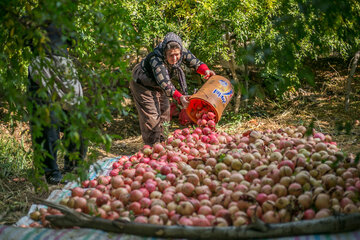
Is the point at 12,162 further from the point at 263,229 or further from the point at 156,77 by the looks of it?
the point at 263,229

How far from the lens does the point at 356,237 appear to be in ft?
5.67

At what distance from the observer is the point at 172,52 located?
4.02 m

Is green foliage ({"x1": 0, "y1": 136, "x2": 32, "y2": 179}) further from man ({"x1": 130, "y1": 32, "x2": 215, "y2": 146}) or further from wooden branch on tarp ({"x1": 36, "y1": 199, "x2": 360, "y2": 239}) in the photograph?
wooden branch on tarp ({"x1": 36, "y1": 199, "x2": 360, "y2": 239})

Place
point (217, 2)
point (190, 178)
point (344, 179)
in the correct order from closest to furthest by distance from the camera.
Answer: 1. point (344, 179)
2. point (190, 178)
3. point (217, 2)

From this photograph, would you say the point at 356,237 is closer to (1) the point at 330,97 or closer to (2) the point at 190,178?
(2) the point at 190,178

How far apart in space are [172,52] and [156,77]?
329mm

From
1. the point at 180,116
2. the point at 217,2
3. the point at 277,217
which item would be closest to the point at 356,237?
the point at 277,217

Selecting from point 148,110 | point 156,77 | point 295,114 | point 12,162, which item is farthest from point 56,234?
point 295,114

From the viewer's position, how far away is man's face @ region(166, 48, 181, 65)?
13.2ft

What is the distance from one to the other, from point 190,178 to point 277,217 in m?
0.67

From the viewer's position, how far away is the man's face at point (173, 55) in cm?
402

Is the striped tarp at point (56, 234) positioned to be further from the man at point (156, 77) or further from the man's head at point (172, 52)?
the man's head at point (172, 52)

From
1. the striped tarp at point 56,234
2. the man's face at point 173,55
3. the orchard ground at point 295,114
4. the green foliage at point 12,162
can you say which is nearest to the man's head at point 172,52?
the man's face at point 173,55

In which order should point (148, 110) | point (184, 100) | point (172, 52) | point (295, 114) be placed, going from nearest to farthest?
point (184, 100) → point (172, 52) → point (148, 110) → point (295, 114)
